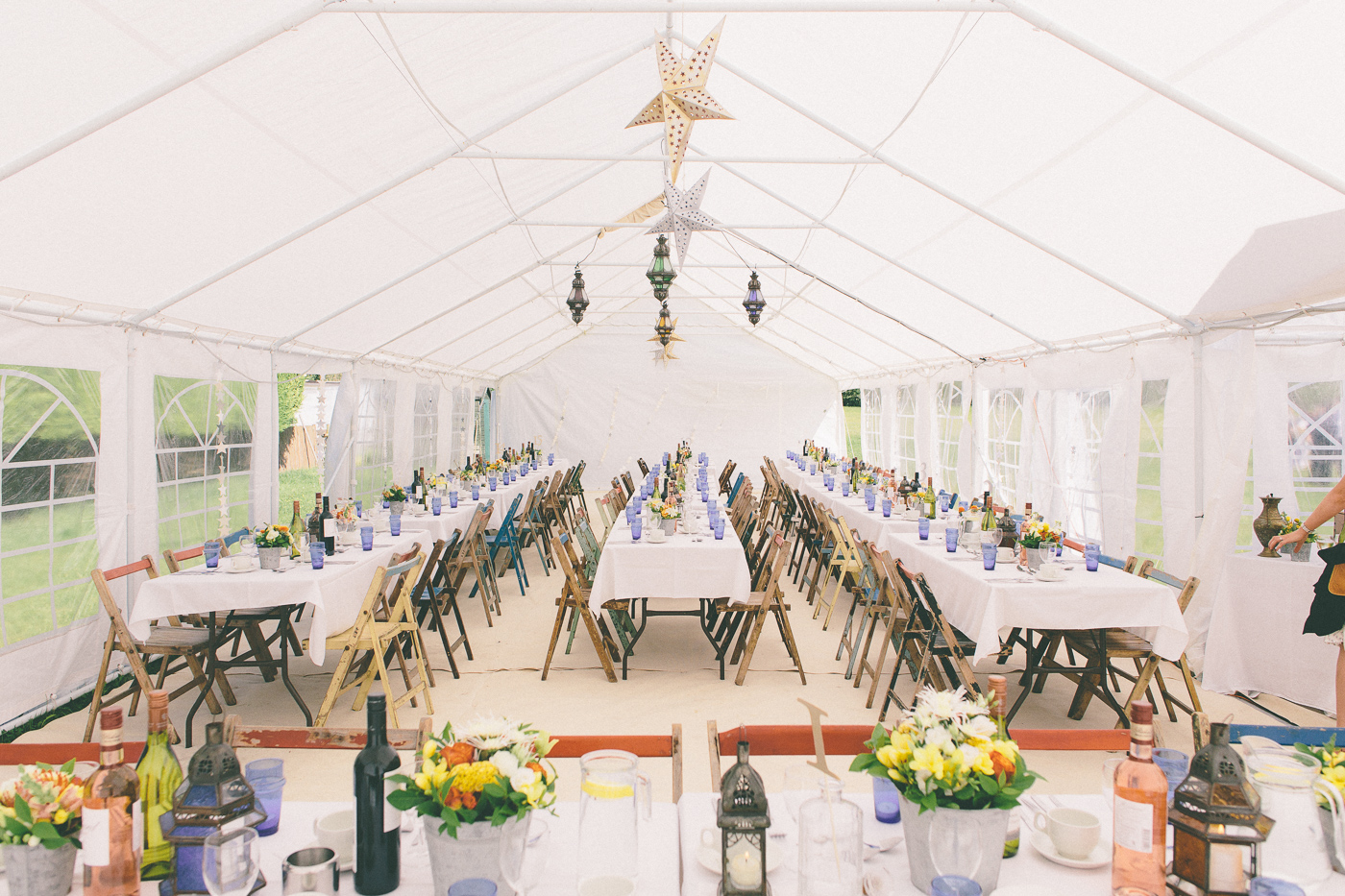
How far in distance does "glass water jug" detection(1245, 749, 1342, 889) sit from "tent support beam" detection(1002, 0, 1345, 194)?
3.09m

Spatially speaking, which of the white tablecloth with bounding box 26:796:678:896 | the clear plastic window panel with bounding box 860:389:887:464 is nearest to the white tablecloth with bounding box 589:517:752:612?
the white tablecloth with bounding box 26:796:678:896

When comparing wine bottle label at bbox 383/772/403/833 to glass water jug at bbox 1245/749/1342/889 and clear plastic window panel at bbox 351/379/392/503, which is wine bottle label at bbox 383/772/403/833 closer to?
glass water jug at bbox 1245/749/1342/889

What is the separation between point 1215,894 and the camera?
135 cm

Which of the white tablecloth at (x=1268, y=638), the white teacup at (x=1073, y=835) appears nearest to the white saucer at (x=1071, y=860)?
the white teacup at (x=1073, y=835)

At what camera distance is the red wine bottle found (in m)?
1.40

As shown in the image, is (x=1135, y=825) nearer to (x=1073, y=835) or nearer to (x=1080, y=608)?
(x=1073, y=835)

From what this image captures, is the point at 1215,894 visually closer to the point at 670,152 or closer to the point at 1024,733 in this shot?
the point at 1024,733

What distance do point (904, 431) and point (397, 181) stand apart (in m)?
9.28

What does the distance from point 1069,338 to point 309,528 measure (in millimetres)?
6117

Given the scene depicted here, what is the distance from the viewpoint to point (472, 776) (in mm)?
1310

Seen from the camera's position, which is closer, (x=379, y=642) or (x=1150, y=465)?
(x=379, y=642)

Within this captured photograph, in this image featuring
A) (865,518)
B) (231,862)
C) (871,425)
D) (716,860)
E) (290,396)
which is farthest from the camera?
(290,396)

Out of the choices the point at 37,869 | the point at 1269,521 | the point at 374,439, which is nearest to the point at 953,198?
the point at 1269,521

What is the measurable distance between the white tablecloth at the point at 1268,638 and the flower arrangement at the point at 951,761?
4.30 metres
